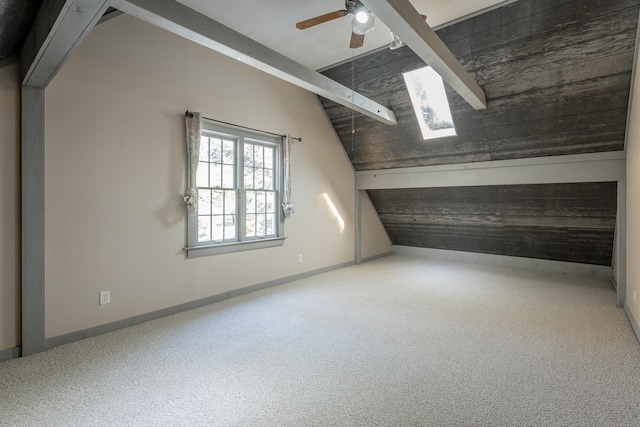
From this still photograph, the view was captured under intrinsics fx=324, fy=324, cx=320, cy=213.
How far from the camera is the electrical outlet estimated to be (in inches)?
117

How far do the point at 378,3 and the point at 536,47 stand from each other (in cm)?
233

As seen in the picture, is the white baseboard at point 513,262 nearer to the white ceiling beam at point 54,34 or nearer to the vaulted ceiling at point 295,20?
the vaulted ceiling at point 295,20

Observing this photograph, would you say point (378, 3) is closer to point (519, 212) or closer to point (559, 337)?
point (559, 337)

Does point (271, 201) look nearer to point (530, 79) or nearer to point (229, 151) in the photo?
point (229, 151)

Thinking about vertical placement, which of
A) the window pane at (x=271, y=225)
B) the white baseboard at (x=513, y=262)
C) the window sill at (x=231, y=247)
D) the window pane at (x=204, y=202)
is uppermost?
the window pane at (x=204, y=202)

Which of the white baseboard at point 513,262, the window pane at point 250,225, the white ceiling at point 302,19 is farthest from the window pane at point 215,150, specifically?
the white baseboard at point 513,262

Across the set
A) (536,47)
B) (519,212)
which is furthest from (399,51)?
(519,212)

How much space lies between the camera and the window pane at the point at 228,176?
4090mm

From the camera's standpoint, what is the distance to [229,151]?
164 inches

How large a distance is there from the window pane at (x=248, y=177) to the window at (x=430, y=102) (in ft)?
7.92

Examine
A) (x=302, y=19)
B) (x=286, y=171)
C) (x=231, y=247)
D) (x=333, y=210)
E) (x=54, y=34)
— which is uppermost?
(x=302, y=19)

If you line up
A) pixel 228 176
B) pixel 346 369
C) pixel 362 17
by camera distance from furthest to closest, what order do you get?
pixel 228 176, pixel 362 17, pixel 346 369

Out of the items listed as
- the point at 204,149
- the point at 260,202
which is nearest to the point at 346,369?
the point at 260,202

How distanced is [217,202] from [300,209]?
1.44m
